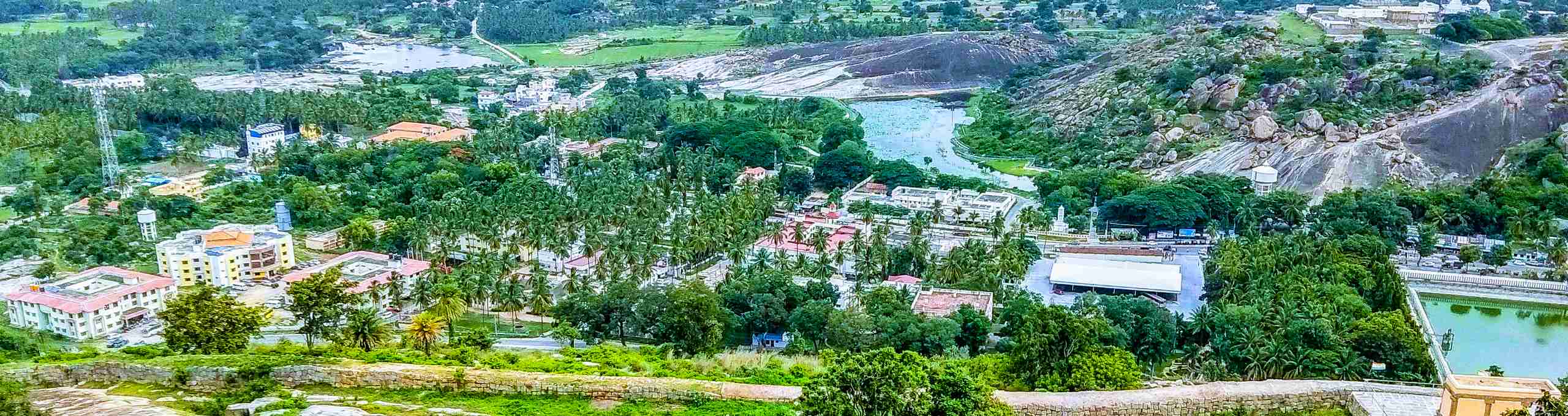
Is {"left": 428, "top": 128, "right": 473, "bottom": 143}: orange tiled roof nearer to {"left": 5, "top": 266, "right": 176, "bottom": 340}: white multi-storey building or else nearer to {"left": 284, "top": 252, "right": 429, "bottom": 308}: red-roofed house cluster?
{"left": 284, "top": 252, "right": 429, "bottom": 308}: red-roofed house cluster

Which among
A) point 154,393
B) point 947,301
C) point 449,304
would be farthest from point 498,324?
point 154,393

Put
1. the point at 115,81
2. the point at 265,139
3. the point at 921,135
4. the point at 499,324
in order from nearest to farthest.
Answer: the point at 499,324, the point at 265,139, the point at 921,135, the point at 115,81

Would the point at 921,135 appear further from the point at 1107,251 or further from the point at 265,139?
the point at 265,139

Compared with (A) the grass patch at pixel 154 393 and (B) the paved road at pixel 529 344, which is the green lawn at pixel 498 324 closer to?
(B) the paved road at pixel 529 344

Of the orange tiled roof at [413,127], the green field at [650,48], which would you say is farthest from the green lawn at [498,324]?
the green field at [650,48]

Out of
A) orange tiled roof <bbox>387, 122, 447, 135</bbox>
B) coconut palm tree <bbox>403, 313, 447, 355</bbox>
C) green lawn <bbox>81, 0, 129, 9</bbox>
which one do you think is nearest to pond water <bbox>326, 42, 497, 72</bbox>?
orange tiled roof <bbox>387, 122, 447, 135</bbox>

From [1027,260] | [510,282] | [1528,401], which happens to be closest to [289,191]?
[510,282]
